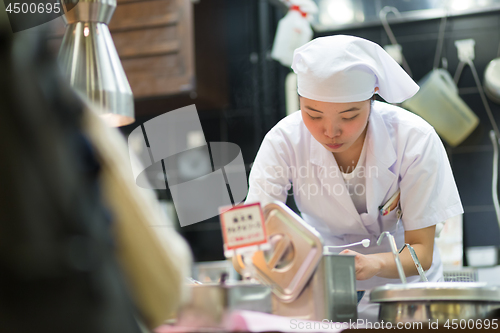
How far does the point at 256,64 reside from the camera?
3256 millimetres

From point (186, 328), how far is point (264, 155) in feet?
2.66

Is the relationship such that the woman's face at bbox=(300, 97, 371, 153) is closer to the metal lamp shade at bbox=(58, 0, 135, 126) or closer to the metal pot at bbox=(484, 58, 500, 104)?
the metal lamp shade at bbox=(58, 0, 135, 126)

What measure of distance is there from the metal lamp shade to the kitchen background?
116 centimetres

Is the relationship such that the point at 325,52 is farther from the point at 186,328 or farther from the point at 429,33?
Result: the point at 429,33

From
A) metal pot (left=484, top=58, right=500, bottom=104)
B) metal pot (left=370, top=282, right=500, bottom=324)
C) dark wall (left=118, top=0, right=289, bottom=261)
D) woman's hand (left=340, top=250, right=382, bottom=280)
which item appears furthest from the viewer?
dark wall (left=118, top=0, right=289, bottom=261)

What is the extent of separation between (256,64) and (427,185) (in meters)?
2.01

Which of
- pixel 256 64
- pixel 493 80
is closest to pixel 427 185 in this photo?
pixel 493 80

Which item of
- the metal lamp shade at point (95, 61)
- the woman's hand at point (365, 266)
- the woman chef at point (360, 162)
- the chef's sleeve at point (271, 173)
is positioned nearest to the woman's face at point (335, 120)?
the woman chef at point (360, 162)

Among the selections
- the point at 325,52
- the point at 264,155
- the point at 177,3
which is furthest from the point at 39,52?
the point at 177,3

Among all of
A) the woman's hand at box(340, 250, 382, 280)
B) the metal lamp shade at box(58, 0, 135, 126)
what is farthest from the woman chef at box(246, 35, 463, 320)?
the metal lamp shade at box(58, 0, 135, 126)

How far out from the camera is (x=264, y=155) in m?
1.55

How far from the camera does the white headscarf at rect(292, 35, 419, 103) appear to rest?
1.35m

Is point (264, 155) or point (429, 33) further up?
point (429, 33)

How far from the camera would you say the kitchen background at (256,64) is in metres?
2.90
